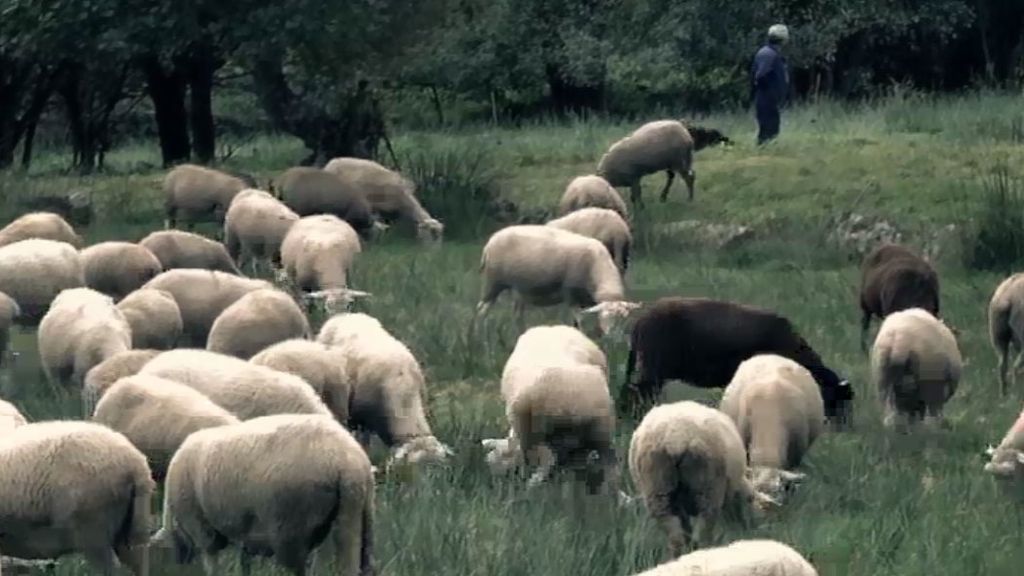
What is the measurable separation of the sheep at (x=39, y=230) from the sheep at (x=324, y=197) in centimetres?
335

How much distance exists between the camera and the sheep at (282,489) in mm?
6766

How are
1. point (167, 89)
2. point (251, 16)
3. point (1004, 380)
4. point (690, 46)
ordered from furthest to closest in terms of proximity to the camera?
point (690, 46)
point (167, 89)
point (251, 16)
point (1004, 380)

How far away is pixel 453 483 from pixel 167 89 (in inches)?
842

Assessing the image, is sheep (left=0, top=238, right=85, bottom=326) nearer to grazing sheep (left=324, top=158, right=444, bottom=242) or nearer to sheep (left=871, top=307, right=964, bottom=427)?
sheep (left=871, top=307, right=964, bottom=427)

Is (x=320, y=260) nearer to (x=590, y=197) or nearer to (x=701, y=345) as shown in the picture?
(x=701, y=345)

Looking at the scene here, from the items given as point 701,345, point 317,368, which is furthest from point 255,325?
point 701,345

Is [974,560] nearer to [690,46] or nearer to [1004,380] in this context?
[1004,380]

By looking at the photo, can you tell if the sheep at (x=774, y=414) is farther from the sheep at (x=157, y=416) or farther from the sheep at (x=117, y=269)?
the sheep at (x=117, y=269)

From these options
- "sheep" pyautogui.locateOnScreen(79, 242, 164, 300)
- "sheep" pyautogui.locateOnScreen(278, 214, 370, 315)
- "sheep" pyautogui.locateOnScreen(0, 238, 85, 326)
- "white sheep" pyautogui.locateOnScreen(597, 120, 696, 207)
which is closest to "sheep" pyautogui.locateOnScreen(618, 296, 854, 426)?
"sheep" pyautogui.locateOnScreen(278, 214, 370, 315)

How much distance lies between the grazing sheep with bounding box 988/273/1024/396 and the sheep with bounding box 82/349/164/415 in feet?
18.2

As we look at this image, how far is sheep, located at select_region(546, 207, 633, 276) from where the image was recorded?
622 inches

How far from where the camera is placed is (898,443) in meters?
10.4

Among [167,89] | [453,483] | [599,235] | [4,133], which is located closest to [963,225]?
[599,235]

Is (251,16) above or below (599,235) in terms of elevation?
above
